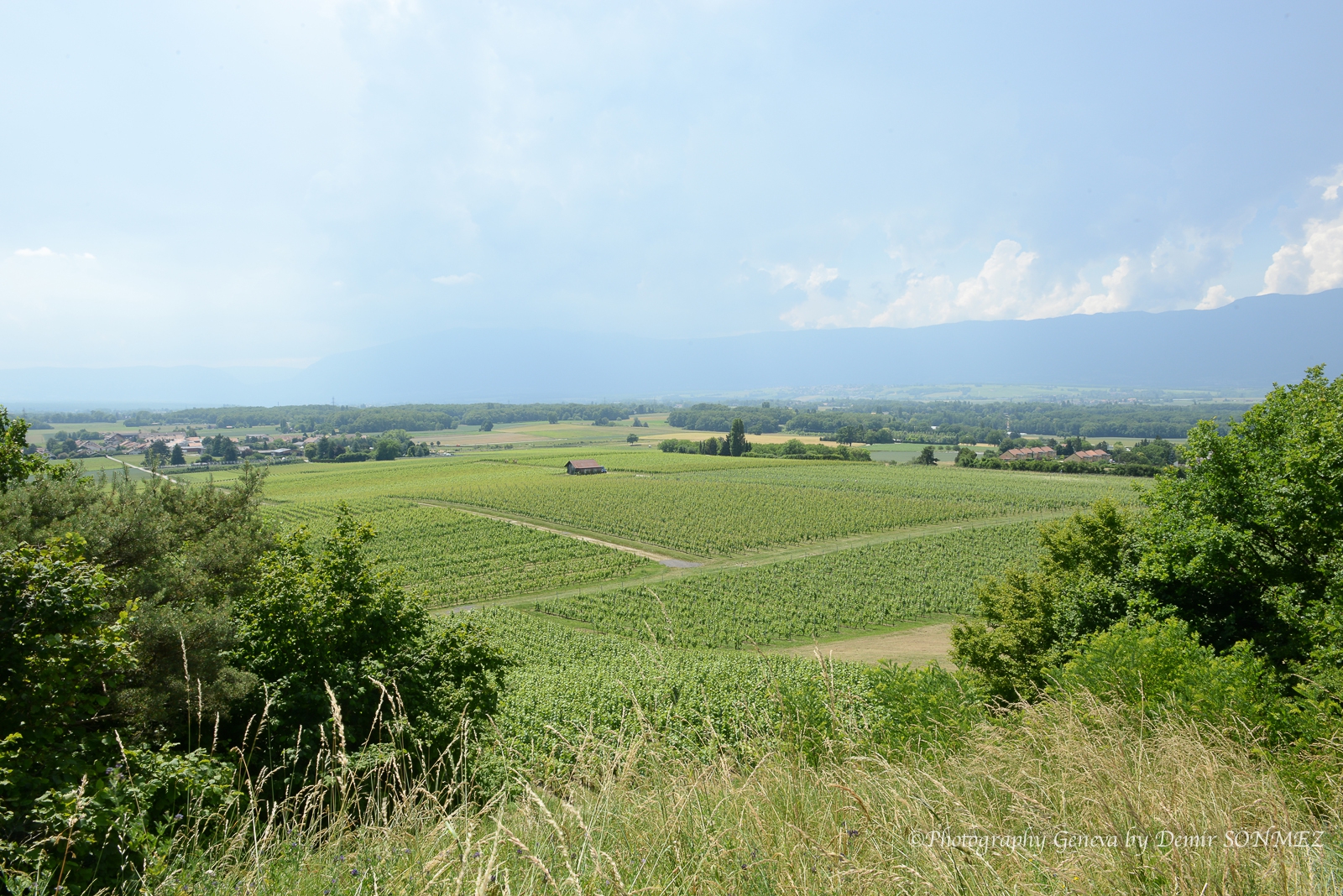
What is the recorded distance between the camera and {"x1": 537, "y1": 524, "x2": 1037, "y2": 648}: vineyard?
94.4 ft

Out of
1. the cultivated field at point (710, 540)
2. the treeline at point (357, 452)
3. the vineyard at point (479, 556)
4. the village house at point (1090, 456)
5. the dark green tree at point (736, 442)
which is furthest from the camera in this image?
the dark green tree at point (736, 442)

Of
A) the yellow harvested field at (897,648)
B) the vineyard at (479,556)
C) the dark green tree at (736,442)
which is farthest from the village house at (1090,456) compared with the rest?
the vineyard at (479,556)

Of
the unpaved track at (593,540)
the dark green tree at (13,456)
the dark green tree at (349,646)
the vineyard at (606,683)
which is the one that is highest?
the dark green tree at (13,456)

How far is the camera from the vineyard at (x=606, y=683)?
33.7 ft

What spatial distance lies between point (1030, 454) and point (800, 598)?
89.2 meters

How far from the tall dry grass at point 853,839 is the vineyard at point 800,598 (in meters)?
22.2

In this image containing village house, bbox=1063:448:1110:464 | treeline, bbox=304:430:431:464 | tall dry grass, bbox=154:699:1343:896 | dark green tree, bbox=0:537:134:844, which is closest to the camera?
tall dry grass, bbox=154:699:1343:896

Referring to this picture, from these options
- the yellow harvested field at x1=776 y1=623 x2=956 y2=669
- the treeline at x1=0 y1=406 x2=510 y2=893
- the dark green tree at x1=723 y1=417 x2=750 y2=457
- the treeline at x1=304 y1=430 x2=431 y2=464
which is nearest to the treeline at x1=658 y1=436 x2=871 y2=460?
the dark green tree at x1=723 y1=417 x2=750 y2=457

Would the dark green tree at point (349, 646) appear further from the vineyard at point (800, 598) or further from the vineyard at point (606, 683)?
the vineyard at point (800, 598)

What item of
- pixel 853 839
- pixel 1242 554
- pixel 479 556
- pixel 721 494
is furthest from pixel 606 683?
pixel 721 494

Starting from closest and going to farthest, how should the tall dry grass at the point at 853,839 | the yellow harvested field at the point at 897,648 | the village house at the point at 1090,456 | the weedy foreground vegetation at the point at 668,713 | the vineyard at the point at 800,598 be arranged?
the tall dry grass at the point at 853,839, the weedy foreground vegetation at the point at 668,713, the yellow harvested field at the point at 897,648, the vineyard at the point at 800,598, the village house at the point at 1090,456

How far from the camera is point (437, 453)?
419ft

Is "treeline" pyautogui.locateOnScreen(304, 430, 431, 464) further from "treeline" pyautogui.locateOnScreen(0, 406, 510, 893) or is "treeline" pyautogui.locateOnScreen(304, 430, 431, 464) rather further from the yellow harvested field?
"treeline" pyautogui.locateOnScreen(0, 406, 510, 893)

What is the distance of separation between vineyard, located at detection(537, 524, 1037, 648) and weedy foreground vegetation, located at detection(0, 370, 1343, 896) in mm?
319
